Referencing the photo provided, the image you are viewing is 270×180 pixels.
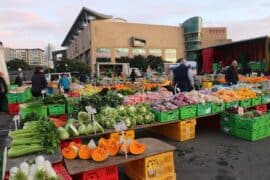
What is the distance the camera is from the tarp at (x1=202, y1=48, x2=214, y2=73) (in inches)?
727

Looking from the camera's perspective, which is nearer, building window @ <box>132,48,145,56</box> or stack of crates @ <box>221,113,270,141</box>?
stack of crates @ <box>221,113,270,141</box>

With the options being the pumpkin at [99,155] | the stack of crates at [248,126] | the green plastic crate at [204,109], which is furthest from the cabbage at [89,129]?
the stack of crates at [248,126]

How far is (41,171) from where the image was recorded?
2455mm

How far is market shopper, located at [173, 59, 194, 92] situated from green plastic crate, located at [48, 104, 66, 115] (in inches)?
125

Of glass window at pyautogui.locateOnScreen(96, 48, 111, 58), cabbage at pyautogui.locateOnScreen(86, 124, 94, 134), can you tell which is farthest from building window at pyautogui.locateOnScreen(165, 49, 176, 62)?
cabbage at pyautogui.locateOnScreen(86, 124, 94, 134)

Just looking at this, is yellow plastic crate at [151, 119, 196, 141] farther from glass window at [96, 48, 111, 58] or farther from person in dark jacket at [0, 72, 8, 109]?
glass window at [96, 48, 111, 58]

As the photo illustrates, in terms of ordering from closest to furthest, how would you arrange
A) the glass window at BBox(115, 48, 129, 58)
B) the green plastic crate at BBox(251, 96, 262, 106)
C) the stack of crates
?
the stack of crates < the green plastic crate at BBox(251, 96, 262, 106) < the glass window at BBox(115, 48, 129, 58)

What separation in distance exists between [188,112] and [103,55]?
197 feet

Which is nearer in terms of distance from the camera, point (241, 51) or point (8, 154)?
point (8, 154)

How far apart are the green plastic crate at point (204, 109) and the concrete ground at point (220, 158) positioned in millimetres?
545

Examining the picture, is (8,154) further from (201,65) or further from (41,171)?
(201,65)

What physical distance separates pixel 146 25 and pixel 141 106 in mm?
69270

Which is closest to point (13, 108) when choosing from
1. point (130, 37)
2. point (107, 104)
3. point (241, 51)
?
point (107, 104)

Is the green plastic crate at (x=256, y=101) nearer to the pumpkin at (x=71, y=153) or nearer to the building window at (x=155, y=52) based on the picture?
the pumpkin at (x=71, y=153)
